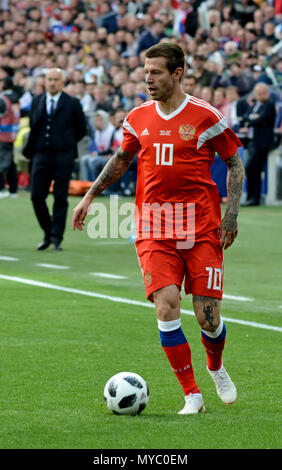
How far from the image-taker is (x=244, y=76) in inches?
914

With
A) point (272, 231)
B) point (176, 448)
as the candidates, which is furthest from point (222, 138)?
point (272, 231)

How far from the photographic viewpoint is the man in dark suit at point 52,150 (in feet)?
49.6

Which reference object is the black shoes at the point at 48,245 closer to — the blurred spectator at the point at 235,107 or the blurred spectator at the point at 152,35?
the blurred spectator at the point at 235,107

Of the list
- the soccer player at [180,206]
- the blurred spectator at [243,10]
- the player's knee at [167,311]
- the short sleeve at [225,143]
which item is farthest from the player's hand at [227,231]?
the blurred spectator at [243,10]

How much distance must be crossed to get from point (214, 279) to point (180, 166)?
28.2 inches

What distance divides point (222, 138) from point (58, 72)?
8.72 metres

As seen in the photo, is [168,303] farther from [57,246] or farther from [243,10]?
[243,10]

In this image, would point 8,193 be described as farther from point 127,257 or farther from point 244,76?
point 127,257

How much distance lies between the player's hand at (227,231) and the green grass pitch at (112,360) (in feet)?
3.27

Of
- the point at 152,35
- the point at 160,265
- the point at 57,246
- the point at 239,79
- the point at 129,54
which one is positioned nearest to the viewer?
the point at 160,265

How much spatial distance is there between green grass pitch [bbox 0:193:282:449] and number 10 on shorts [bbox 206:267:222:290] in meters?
0.74

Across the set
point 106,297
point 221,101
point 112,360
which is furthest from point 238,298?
point 221,101

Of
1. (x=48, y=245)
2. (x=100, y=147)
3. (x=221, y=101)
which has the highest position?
(x=221, y=101)

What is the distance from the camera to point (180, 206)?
653 cm
